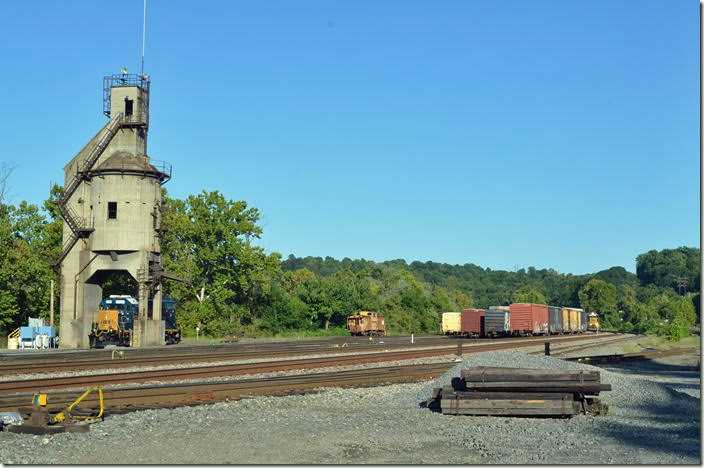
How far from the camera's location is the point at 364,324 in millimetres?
70938

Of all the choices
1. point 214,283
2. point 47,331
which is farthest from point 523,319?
point 47,331

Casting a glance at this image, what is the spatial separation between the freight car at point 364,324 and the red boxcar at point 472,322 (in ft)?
30.6

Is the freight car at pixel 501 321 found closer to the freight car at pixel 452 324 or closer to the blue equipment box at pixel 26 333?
the freight car at pixel 452 324

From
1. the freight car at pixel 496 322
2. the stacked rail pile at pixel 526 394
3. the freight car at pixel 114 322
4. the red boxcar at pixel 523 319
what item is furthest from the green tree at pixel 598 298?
the stacked rail pile at pixel 526 394

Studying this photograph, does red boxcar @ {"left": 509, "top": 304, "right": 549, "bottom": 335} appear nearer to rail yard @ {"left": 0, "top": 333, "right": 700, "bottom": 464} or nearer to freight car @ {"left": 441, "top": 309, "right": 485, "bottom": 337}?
freight car @ {"left": 441, "top": 309, "right": 485, "bottom": 337}

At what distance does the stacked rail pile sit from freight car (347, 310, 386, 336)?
55324mm

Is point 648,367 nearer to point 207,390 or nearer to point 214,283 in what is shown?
point 207,390

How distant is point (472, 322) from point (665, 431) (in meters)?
53.1

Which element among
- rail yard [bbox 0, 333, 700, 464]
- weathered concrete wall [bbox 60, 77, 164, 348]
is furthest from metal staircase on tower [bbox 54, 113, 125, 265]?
rail yard [bbox 0, 333, 700, 464]

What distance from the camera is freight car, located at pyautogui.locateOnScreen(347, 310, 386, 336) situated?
233 feet

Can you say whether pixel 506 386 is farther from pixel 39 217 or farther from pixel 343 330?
pixel 343 330

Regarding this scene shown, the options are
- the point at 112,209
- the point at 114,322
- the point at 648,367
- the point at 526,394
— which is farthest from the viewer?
the point at 112,209

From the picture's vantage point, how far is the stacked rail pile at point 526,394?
14773 mm

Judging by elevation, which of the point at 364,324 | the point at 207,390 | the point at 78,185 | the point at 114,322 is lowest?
the point at 364,324
